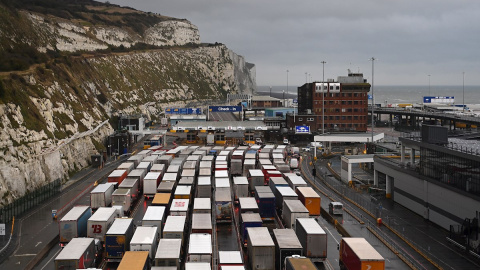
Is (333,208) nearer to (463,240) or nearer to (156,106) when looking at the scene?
(463,240)

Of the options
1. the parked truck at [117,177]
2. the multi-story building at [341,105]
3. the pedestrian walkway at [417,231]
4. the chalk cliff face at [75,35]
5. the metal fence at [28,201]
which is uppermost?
the chalk cliff face at [75,35]

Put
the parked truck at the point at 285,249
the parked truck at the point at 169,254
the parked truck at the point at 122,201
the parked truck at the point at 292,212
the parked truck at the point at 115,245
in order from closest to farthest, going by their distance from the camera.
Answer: the parked truck at the point at 169,254 → the parked truck at the point at 285,249 → the parked truck at the point at 115,245 → the parked truck at the point at 292,212 → the parked truck at the point at 122,201

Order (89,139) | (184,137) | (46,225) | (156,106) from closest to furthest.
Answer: (46,225) < (89,139) < (184,137) < (156,106)

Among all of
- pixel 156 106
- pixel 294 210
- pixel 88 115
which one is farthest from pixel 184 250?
pixel 156 106

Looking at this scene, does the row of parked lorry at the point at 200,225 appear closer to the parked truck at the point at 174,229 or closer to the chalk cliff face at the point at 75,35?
the parked truck at the point at 174,229

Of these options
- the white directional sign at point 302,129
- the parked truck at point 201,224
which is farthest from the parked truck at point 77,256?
the white directional sign at point 302,129

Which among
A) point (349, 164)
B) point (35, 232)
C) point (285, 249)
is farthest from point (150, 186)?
point (349, 164)

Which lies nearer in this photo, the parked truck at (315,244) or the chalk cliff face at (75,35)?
the parked truck at (315,244)
